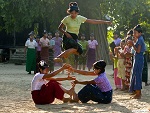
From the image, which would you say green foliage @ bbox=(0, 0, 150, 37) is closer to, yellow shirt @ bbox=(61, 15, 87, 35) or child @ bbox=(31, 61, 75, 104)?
yellow shirt @ bbox=(61, 15, 87, 35)

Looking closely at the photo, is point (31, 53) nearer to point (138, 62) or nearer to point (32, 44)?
point (32, 44)

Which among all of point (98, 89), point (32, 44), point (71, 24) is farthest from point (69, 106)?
point (32, 44)

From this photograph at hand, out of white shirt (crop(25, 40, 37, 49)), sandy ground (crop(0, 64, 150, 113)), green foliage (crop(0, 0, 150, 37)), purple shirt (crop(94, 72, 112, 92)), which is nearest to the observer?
sandy ground (crop(0, 64, 150, 113))

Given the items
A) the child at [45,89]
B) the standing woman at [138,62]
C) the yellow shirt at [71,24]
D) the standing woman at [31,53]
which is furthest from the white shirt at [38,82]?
the standing woman at [31,53]

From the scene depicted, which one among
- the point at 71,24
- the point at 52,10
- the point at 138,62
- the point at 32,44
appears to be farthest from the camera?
the point at 52,10

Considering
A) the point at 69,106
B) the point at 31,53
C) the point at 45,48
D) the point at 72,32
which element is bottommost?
the point at 69,106

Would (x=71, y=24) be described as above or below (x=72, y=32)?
above

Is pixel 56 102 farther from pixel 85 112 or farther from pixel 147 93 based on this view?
pixel 147 93

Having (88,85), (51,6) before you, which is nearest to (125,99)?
(88,85)

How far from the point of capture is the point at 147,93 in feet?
29.6

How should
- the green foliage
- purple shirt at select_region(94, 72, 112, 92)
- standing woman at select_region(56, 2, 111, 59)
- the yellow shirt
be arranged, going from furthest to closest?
the green foliage < the yellow shirt < standing woman at select_region(56, 2, 111, 59) < purple shirt at select_region(94, 72, 112, 92)

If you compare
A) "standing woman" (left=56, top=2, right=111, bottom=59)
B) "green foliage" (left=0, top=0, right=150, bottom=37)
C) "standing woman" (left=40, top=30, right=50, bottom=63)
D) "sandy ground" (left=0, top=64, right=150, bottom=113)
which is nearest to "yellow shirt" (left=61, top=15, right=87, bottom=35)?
"standing woman" (left=56, top=2, right=111, bottom=59)

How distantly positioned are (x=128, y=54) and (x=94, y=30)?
1343 centimetres

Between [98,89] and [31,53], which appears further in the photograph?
[31,53]
